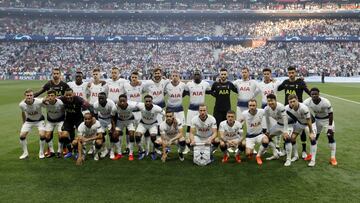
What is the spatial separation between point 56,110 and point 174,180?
429 centimetres

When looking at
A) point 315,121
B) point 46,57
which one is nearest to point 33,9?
point 46,57

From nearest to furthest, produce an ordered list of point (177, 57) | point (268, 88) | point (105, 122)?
point (105, 122) → point (268, 88) → point (177, 57)

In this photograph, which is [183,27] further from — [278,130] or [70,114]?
[278,130]

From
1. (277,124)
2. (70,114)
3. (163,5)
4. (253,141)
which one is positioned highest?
(163,5)

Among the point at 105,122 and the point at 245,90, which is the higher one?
the point at 245,90

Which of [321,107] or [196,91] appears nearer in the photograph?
[321,107]

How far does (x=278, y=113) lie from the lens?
949 cm

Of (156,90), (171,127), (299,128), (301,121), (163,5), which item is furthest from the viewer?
(163,5)

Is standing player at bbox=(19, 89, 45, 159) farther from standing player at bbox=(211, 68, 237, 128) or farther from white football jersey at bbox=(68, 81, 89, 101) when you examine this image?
standing player at bbox=(211, 68, 237, 128)

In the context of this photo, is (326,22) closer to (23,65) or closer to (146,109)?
(23,65)

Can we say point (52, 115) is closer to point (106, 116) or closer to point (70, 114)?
point (70, 114)

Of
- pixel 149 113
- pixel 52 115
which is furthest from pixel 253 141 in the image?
pixel 52 115

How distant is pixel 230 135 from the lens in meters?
9.70

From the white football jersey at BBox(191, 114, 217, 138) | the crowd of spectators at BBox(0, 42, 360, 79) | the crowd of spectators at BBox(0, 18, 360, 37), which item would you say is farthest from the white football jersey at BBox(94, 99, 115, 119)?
the crowd of spectators at BBox(0, 18, 360, 37)
